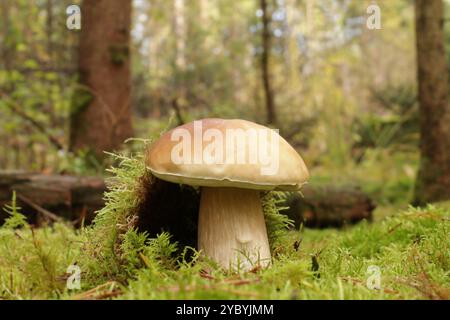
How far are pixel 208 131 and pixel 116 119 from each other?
9.93 feet

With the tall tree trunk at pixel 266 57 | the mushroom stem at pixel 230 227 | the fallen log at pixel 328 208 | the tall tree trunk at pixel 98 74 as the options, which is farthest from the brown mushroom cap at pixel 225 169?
the tall tree trunk at pixel 266 57

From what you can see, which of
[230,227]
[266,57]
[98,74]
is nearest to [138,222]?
[230,227]

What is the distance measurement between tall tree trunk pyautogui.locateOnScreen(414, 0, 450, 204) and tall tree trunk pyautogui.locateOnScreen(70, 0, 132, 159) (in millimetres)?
3092

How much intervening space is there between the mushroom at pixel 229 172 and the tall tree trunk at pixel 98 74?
2.90 meters

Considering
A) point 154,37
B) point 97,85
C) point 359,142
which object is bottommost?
point 359,142

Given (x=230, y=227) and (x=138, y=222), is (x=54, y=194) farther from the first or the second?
(x=230, y=227)

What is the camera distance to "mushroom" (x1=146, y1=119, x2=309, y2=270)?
4.83ft

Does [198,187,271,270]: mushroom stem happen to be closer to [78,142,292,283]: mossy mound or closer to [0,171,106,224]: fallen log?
[78,142,292,283]: mossy mound

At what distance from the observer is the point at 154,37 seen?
19062 mm

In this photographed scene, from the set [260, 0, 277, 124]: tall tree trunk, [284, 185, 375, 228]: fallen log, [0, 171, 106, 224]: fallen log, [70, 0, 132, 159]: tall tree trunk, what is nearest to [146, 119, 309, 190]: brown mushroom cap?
[0, 171, 106, 224]: fallen log

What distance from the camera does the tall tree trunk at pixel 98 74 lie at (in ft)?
14.7
